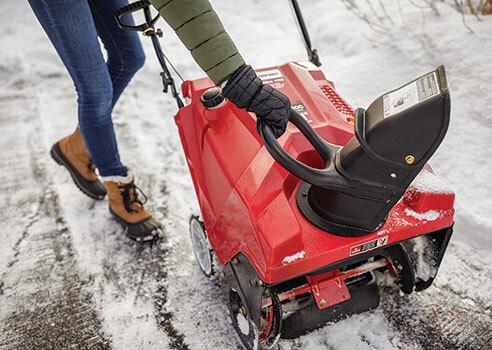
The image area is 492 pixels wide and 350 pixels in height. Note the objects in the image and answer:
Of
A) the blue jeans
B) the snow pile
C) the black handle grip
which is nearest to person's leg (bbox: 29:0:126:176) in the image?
the blue jeans

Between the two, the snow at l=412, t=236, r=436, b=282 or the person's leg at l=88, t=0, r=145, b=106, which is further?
the person's leg at l=88, t=0, r=145, b=106

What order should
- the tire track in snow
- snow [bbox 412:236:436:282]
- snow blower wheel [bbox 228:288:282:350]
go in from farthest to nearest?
1. the tire track in snow
2. snow [bbox 412:236:436:282]
3. snow blower wheel [bbox 228:288:282:350]

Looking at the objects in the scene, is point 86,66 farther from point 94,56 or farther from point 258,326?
point 258,326

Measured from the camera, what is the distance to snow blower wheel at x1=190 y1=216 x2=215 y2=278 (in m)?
1.65

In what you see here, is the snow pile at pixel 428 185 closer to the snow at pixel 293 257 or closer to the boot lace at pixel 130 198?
the snow at pixel 293 257

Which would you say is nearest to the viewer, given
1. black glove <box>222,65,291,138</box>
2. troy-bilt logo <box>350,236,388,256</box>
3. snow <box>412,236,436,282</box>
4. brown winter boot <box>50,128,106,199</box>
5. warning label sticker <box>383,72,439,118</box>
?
warning label sticker <box>383,72,439,118</box>

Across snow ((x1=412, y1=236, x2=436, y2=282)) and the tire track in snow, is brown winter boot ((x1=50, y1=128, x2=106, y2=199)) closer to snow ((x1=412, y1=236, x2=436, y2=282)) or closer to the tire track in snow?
the tire track in snow

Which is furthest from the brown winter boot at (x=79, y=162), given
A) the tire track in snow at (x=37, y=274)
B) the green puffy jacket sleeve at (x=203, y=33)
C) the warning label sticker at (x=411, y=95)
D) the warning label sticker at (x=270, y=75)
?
the warning label sticker at (x=411, y=95)

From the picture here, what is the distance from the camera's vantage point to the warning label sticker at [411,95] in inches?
37.6

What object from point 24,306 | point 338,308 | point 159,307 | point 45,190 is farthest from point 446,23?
point 24,306

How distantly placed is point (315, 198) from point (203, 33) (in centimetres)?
50

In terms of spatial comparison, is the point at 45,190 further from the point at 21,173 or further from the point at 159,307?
the point at 159,307

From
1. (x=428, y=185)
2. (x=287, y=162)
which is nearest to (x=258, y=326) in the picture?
(x=287, y=162)

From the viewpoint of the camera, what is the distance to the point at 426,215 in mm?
1262
